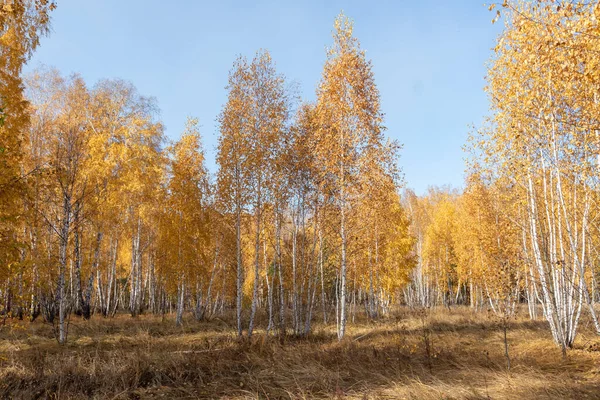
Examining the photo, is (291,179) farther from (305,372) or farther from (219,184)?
(305,372)

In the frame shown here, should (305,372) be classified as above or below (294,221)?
below

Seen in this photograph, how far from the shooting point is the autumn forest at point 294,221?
5.79m

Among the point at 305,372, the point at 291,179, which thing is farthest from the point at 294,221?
the point at 305,372

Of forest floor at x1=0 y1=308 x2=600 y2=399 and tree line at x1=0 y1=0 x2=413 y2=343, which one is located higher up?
tree line at x1=0 y1=0 x2=413 y2=343

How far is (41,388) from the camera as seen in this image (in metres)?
5.80

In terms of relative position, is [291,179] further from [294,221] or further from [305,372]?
[305,372]

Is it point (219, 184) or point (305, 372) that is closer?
point (305, 372)

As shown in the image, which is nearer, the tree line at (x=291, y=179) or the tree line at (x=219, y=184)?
the tree line at (x=291, y=179)

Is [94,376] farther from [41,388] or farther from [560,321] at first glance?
[560,321]

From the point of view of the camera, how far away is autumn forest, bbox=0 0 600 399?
19.0 ft

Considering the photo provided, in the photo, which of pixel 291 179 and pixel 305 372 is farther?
pixel 291 179

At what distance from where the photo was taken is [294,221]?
45.9 feet

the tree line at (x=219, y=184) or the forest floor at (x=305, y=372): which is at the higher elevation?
the tree line at (x=219, y=184)

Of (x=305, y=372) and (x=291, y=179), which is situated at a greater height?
(x=291, y=179)
